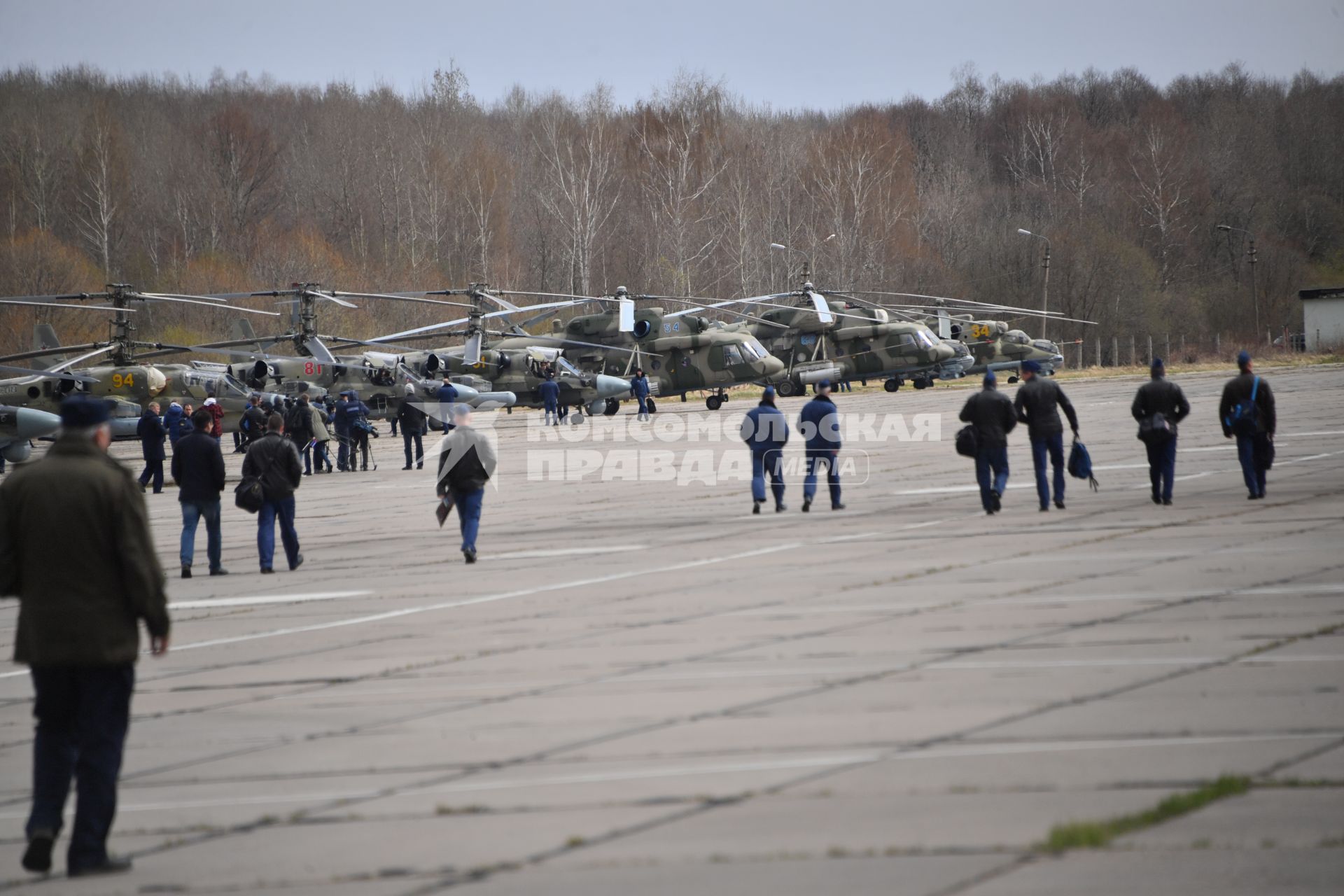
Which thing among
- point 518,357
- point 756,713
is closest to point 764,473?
point 756,713

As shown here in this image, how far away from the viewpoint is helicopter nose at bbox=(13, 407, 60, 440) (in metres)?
31.9

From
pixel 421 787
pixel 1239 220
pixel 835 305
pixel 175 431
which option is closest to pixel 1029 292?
pixel 1239 220

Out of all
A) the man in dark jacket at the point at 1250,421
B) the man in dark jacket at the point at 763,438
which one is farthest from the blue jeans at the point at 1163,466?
the man in dark jacket at the point at 763,438

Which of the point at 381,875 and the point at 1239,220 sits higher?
the point at 1239,220

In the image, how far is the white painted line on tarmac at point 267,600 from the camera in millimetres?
13008

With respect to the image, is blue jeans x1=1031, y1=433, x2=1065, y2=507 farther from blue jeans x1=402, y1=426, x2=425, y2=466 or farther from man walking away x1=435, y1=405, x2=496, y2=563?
blue jeans x1=402, y1=426, x2=425, y2=466

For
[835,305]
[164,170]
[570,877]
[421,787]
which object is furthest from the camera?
[164,170]

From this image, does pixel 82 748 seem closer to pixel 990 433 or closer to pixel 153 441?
pixel 990 433

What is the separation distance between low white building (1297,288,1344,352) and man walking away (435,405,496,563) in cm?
6120

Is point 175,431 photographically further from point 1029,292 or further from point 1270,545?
point 1029,292

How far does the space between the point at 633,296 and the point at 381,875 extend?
3628cm

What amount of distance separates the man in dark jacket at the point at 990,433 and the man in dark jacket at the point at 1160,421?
4.56 ft

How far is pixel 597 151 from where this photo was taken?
8062cm

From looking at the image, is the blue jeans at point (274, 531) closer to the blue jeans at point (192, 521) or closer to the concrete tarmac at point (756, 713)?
the concrete tarmac at point (756, 713)
